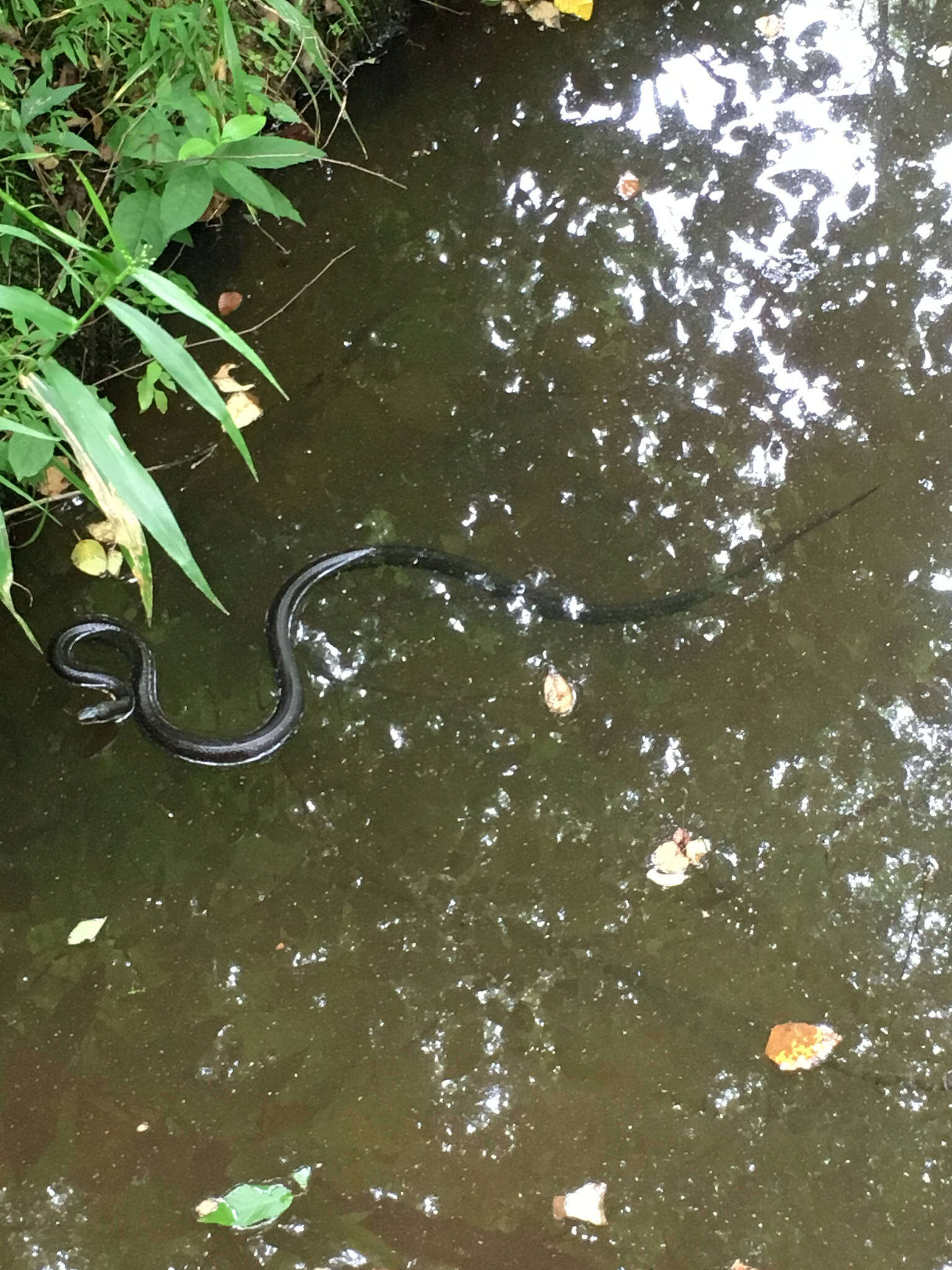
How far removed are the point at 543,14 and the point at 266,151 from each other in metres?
1.77

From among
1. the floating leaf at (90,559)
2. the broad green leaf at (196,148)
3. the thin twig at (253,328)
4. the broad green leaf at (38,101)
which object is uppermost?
the broad green leaf at (38,101)

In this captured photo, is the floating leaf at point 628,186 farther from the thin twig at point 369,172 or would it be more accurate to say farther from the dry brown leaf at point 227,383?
the dry brown leaf at point 227,383

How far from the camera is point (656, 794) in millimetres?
2510

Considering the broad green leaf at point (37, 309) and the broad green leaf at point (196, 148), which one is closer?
the broad green leaf at point (37, 309)

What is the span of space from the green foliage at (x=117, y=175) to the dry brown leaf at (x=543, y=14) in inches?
38.0

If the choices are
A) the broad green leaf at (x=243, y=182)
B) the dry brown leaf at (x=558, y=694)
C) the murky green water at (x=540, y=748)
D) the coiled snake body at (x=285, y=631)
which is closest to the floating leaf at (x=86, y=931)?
the murky green water at (x=540, y=748)

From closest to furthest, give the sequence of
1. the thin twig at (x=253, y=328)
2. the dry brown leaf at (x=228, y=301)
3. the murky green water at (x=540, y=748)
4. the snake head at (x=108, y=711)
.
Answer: the murky green water at (x=540, y=748), the snake head at (x=108, y=711), the thin twig at (x=253, y=328), the dry brown leaf at (x=228, y=301)

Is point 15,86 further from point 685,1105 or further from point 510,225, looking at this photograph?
point 685,1105

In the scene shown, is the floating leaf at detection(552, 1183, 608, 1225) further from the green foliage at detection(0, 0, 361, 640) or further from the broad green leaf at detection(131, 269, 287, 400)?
the broad green leaf at detection(131, 269, 287, 400)

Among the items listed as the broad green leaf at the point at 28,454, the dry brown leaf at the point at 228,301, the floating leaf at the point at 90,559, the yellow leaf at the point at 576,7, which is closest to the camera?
the broad green leaf at the point at 28,454

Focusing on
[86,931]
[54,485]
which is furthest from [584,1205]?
[54,485]

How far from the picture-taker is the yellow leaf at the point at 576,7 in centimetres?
329

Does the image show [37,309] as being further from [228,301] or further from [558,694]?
[558,694]

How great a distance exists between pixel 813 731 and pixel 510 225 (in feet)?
6.30
